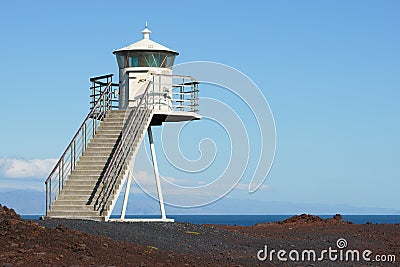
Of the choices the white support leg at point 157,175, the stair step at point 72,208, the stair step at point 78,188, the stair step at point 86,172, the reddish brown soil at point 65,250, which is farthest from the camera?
the white support leg at point 157,175

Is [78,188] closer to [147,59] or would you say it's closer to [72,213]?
[72,213]

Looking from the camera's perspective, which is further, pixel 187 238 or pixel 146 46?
pixel 146 46

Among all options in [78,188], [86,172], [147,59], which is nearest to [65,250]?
[78,188]

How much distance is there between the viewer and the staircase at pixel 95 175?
1089 inches

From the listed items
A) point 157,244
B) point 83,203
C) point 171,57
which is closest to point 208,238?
point 157,244

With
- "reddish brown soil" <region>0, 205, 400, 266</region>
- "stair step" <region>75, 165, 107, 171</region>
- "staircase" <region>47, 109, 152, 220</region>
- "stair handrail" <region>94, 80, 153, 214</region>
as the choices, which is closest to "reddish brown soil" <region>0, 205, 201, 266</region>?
"reddish brown soil" <region>0, 205, 400, 266</region>

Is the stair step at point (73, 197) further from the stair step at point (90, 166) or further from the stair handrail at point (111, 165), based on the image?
the stair step at point (90, 166)

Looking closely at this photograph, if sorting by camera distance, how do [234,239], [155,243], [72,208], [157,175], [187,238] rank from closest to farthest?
[155,243]
[187,238]
[234,239]
[72,208]
[157,175]

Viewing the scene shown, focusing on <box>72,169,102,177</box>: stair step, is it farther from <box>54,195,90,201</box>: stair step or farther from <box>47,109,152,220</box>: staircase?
A: <box>54,195,90,201</box>: stair step

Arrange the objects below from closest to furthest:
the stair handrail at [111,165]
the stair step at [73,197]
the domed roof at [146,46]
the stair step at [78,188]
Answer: the stair handrail at [111,165], the stair step at [73,197], the stair step at [78,188], the domed roof at [146,46]

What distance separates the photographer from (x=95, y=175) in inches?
1137

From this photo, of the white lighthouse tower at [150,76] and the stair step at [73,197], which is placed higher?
the white lighthouse tower at [150,76]

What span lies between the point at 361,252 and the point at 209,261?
606 centimetres

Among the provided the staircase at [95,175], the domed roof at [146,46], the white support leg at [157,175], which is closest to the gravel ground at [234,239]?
the staircase at [95,175]
